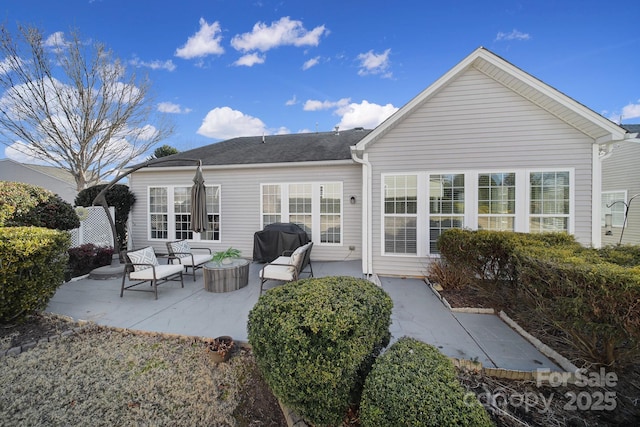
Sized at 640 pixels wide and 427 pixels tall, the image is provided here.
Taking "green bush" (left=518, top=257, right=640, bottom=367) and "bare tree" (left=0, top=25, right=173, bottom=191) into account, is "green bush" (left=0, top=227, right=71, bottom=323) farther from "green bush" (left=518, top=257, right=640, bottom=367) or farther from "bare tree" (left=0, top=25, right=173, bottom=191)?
"bare tree" (left=0, top=25, right=173, bottom=191)

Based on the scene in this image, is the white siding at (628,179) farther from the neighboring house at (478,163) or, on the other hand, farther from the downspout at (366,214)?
the downspout at (366,214)

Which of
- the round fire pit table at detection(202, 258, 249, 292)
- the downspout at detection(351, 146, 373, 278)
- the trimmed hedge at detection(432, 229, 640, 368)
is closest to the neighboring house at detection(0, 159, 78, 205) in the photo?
the round fire pit table at detection(202, 258, 249, 292)

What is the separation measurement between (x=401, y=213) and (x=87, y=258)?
8794 mm

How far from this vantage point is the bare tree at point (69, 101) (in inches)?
419

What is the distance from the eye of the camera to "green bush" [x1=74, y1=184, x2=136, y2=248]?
9.05 metres

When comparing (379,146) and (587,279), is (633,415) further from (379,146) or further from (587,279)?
(379,146)

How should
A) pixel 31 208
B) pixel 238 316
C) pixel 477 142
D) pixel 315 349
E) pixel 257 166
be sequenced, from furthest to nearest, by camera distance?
pixel 257 166
pixel 477 142
pixel 31 208
pixel 238 316
pixel 315 349

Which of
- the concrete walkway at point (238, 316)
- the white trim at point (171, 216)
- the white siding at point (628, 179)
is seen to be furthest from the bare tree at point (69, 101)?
the white siding at point (628, 179)

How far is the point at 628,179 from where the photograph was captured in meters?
9.31

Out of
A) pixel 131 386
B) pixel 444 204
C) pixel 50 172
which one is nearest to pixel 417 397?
pixel 131 386

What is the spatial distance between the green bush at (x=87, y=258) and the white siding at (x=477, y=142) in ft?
26.3

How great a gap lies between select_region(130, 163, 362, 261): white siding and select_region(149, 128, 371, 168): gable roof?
33cm

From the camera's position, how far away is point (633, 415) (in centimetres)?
230

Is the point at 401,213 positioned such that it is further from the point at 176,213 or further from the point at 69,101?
the point at 69,101
